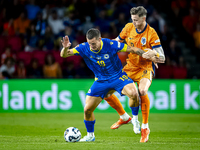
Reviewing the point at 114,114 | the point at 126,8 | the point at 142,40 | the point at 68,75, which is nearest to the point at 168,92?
the point at 114,114

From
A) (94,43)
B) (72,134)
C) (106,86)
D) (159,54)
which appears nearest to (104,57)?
(94,43)

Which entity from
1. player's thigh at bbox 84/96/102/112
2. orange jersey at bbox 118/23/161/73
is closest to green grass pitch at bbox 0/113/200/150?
player's thigh at bbox 84/96/102/112

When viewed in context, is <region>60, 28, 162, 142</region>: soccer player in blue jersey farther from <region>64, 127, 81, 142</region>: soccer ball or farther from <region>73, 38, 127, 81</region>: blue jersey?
<region>64, 127, 81, 142</region>: soccer ball

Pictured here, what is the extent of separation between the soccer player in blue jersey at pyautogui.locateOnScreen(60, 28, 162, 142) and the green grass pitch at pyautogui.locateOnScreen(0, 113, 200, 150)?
71cm

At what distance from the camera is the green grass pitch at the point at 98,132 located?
20.3ft

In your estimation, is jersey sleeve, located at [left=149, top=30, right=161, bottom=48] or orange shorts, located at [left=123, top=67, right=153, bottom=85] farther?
orange shorts, located at [left=123, top=67, right=153, bottom=85]

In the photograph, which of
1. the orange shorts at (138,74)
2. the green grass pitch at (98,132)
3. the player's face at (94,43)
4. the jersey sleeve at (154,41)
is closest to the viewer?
the green grass pitch at (98,132)

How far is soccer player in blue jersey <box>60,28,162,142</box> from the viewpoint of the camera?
262 inches

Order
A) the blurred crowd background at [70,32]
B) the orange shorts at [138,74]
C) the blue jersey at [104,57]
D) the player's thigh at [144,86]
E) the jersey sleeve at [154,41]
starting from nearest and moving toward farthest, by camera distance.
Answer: the blue jersey at [104,57] → the player's thigh at [144,86] → the jersey sleeve at [154,41] → the orange shorts at [138,74] → the blurred crowd background at [70,32]

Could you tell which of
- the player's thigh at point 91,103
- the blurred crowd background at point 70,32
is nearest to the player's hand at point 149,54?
the player's thigh at point 91,103

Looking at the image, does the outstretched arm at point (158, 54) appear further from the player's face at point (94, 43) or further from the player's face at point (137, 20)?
the player's face at point (94, 43)

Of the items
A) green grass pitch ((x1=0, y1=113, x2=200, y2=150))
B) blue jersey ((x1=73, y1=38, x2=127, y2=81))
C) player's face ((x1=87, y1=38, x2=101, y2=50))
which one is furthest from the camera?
blue jersey ((x1=73, y1=38, x2=127, y2=81))

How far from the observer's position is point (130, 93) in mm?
6645

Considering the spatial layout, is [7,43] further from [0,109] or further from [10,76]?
[0,109]
